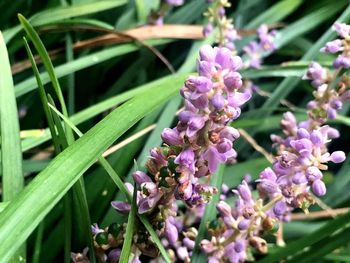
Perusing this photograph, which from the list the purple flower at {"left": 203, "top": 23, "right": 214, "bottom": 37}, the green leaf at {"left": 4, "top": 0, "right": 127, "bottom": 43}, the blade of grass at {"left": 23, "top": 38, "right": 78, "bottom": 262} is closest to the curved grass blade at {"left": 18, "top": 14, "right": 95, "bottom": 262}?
the blade of grass at {"left": 23, "top": 38, "right": 78, "bottom": 262}

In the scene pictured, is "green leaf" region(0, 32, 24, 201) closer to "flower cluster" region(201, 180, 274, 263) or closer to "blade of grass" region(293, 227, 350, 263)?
"flower cluster" region(201, 180, 274, 263)

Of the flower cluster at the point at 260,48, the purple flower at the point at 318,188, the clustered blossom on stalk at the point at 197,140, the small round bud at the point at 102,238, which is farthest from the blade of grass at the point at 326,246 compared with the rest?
the flower cluster at the point at 260,48

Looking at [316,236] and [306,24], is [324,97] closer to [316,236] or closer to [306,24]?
[316,236]

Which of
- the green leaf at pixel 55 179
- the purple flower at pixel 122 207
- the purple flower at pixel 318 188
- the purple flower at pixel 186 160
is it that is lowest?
the purple flower at pixel 318 188

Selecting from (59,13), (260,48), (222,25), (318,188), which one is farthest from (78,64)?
(318,188)

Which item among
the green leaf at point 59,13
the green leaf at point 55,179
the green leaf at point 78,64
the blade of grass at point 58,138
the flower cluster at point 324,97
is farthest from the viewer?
the green leaf at point 59,13

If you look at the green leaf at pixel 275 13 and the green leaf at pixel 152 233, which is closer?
the green leaf at pixel 152 233

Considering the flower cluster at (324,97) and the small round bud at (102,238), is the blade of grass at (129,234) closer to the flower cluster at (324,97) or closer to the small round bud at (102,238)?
the small round bud at (102,238)
